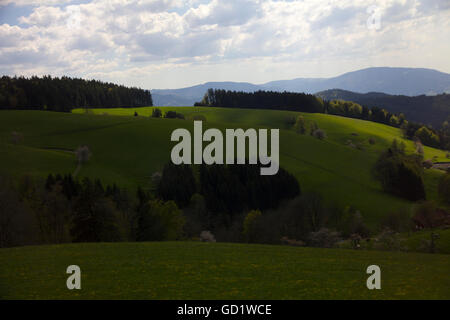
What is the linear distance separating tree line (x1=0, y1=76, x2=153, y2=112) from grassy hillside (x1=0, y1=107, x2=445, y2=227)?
568 inches

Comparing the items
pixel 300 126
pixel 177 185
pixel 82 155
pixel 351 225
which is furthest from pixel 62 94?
pixel 351 225

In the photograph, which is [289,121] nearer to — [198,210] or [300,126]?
[300,126]

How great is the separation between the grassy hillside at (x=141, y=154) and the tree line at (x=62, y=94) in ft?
47.3

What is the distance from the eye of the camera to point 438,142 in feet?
442

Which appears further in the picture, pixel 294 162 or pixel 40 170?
pixel 294 162

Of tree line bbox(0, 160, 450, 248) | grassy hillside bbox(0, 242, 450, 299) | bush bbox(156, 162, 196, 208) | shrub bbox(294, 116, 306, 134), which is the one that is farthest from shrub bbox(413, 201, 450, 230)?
shrub bbox(294, 116, 306, 134)

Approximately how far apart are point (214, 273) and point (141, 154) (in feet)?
219

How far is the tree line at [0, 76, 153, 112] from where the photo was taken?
4587 inches

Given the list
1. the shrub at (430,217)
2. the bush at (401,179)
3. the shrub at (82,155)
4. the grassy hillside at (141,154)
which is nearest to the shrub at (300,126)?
the grassy hillside at (141,154)

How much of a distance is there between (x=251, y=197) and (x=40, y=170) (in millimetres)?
37528

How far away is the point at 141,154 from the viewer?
8138cm

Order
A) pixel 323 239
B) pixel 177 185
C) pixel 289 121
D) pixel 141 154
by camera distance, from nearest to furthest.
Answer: pixel 323 239 < pixel 177 185 < pixel 141 154 < pixel 289 121
